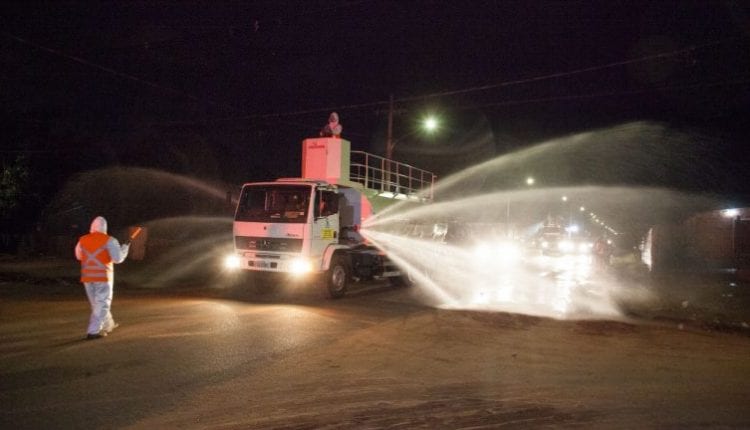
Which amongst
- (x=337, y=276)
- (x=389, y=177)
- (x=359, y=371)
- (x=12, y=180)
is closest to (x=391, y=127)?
(x=389, y=177)

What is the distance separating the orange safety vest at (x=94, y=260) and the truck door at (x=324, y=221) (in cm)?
529

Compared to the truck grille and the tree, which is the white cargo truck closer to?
the truck grille

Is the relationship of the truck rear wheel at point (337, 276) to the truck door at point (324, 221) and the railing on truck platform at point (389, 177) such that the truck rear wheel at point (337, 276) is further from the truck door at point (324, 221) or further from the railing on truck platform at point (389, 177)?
the railing on truck platform at point (389, 177)

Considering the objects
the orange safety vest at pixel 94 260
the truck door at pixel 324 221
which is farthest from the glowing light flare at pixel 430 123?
the orange safety vest at pixel 94 260

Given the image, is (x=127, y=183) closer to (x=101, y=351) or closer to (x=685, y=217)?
(x=101, y=351)

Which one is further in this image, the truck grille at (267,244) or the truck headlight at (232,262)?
the truck headlight at (232,262)

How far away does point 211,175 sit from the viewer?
32.8m

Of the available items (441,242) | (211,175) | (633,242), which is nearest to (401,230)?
(441,242)

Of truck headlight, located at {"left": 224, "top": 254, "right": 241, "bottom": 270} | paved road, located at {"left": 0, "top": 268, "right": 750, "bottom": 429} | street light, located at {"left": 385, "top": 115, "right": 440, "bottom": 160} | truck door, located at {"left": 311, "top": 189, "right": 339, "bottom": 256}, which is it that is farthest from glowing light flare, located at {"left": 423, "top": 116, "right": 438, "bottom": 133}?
paved road, located at {"left": 0, "top": 268, "right": 750, "bottom": 429}

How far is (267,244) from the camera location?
13.9m

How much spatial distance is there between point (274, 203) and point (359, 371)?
737 cm

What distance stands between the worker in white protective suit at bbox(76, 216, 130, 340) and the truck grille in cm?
487

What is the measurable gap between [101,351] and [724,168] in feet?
97.0

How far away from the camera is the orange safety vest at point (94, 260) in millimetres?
8922
